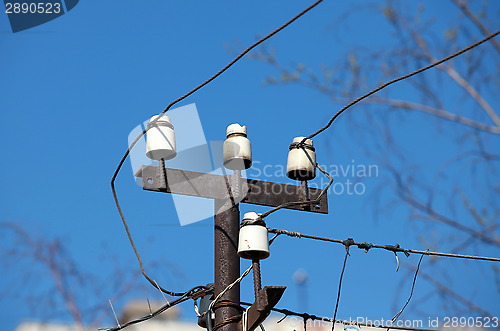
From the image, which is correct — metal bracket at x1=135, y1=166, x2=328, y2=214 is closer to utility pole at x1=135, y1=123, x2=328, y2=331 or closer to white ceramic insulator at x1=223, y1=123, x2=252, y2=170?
utility pole at x1=135, y1=123, x2=328, y2=331

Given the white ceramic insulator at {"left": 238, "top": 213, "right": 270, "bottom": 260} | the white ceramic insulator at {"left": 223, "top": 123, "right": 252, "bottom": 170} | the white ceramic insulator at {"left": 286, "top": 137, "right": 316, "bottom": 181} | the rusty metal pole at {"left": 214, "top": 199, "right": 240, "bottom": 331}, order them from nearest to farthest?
the white ceramic insulator at {"left": 238, "top": 213, "right": 270, "bottom": 260} < the rusty metal pole at {"left": 214, "top": 199, "right": 240, "bottom": 331} < the white ceramic insulator at {"left": 223, "top": 123, "right": 252, "bottom": 170} < the white ceramic insulator at {"left": 286, "top": 137, "right": 316, "bottom": 181}

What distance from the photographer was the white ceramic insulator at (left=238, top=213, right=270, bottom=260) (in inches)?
237

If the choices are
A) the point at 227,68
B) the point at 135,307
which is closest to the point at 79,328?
the point at 227,68

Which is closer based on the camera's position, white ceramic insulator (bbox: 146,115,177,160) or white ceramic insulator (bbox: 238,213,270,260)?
white ceramic insulator (bbox: 238,213,270,260)

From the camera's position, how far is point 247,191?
660 centimetres

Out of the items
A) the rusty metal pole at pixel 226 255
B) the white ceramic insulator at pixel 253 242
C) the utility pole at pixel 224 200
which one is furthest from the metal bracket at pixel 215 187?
the white ceramic insulator at pixel 253 242

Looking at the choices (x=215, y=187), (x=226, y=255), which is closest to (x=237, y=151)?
(x=215, y=187)

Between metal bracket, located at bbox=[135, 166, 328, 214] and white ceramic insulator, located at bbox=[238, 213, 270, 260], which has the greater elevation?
metal bracket, located at bbox=[135, 166, 328, 214]

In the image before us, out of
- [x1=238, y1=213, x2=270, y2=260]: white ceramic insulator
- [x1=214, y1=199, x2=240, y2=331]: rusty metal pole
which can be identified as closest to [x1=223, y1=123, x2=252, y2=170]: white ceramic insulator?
[x1=214, y1=199, x2=240, y2=331]: rusty metal pole

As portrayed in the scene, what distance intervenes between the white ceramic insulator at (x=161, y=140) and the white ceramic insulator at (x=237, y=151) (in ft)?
1.46

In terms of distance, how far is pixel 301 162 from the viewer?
675 cm

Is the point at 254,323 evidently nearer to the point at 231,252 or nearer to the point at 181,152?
the point at 231,252

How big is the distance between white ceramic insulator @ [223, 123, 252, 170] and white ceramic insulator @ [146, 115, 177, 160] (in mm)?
444

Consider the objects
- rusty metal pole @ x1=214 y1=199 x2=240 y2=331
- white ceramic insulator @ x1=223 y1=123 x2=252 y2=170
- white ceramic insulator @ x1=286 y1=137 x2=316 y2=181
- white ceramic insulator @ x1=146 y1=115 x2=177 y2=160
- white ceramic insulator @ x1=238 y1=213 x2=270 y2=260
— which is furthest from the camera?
Result: white ceramic insulator @ x1=286 y1=137 x2=316 y2=181
